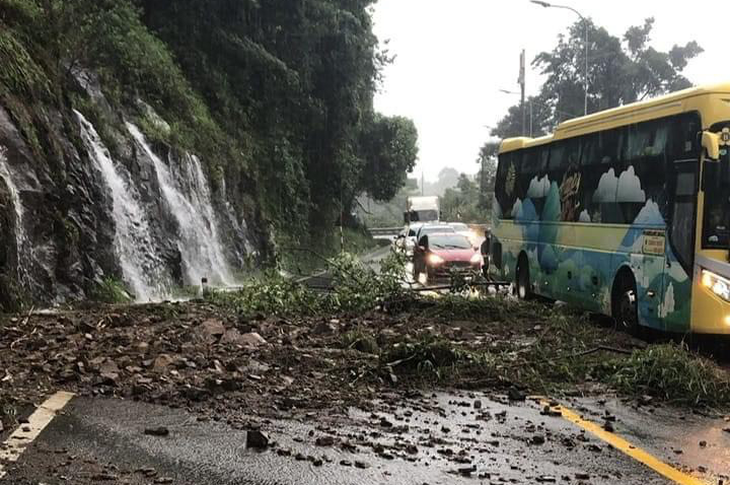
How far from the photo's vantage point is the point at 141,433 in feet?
18.4

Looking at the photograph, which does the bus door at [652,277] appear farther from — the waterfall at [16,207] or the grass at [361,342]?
the waterfall at [16,207]

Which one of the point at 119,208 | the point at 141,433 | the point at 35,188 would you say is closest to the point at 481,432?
the point at 141,433

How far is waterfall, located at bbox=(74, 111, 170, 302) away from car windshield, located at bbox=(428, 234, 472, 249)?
821 centimetres

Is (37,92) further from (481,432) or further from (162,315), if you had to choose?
(481,432)

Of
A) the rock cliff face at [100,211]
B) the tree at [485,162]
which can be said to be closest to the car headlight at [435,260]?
the rock cliff face at [100,211]

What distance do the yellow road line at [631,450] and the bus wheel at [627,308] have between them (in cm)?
463

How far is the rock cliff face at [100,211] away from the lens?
1214 centimetres

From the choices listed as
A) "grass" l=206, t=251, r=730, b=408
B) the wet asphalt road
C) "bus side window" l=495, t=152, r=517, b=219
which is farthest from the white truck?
the wet asphalt road

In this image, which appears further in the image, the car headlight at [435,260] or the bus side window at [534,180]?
the car headlight at [435,260]

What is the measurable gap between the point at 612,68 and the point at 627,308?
48351mm

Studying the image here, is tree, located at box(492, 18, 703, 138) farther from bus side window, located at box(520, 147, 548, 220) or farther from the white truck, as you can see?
bus side window, located at box(520, 147, 548, 220)

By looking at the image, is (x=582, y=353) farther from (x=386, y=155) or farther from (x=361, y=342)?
(x=386, y=155)

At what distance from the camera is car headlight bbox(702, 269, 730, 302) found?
9.14 meters

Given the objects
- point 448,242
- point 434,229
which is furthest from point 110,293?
point 434,229
